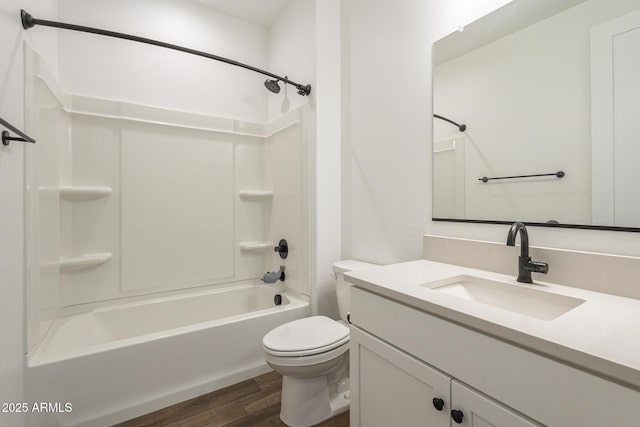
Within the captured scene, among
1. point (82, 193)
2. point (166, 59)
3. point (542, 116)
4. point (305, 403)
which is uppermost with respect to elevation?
point (166, 59)

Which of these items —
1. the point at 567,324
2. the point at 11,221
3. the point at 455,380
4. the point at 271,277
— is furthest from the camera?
the point at 271,277

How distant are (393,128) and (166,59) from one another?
1.91 meters

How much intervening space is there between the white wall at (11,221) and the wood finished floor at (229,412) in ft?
1.88

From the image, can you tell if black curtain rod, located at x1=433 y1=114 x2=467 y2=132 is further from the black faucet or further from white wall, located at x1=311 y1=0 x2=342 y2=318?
white wall, located at x1=311 y1=0 x2=342 y2=318

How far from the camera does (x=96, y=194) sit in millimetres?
1853

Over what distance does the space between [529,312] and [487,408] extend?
40 cm

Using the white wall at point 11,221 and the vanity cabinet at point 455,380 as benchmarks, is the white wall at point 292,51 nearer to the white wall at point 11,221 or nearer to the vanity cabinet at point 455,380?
the white wall at point 11,221

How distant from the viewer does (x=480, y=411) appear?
0.64 metres

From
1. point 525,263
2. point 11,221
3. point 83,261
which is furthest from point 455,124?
point 83,261

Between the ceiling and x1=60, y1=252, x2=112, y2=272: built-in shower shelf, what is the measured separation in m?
2.14

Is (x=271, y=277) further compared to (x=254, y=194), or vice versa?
(x=254, y=194)

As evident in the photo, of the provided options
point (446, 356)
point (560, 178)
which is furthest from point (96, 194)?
point (560, 178)

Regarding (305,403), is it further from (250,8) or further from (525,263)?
(250,8)

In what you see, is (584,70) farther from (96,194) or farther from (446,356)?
(96,194)
